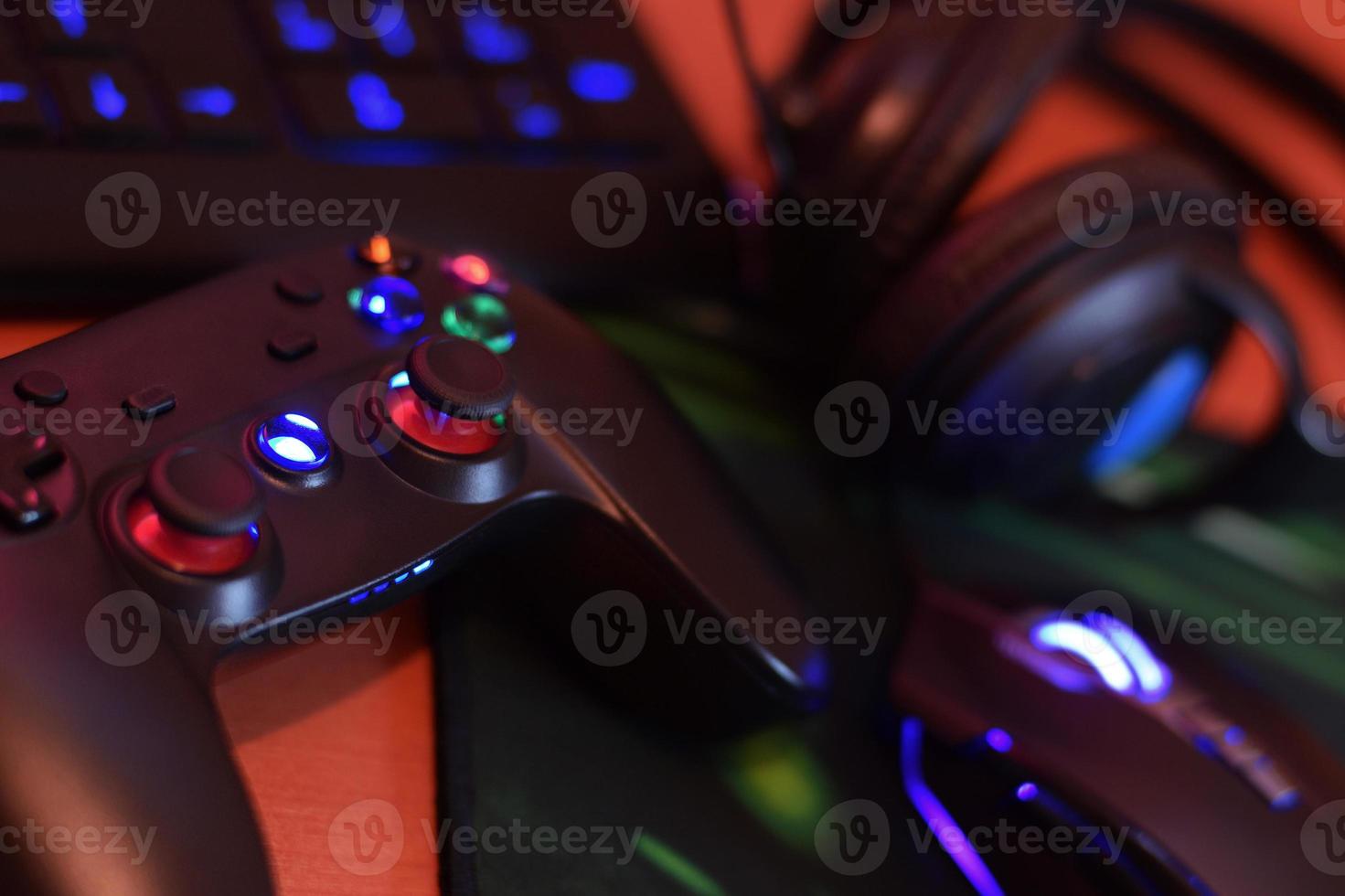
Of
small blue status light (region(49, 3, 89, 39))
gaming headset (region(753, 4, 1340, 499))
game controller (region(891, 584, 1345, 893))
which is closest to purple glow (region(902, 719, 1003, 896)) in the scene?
game controller (region(891, 584, 1345, 893))

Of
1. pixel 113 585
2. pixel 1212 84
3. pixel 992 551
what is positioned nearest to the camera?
pixel 113 585

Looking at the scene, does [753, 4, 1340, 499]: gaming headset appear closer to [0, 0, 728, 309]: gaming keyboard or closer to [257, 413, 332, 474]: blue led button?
[0, 0, 728, 309]: gaming keyboard

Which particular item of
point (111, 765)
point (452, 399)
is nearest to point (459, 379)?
point (452, 399)

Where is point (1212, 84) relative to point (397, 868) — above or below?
above

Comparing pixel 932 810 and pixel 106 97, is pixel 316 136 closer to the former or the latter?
pixel 106 97

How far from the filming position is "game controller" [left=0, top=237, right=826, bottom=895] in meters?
0.23

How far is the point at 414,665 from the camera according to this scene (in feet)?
1.04

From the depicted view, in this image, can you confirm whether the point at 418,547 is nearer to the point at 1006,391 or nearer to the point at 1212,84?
the point at 1006,391

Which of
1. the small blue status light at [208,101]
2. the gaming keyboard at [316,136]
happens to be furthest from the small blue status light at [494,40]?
the small blue status light at [208,101]

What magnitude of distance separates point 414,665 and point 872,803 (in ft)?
0.49

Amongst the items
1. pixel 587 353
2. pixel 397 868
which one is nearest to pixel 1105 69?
pixel 587 353

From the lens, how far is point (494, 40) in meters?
0.45

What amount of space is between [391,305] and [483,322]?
0.09 feet

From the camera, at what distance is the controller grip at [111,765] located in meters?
0.21
